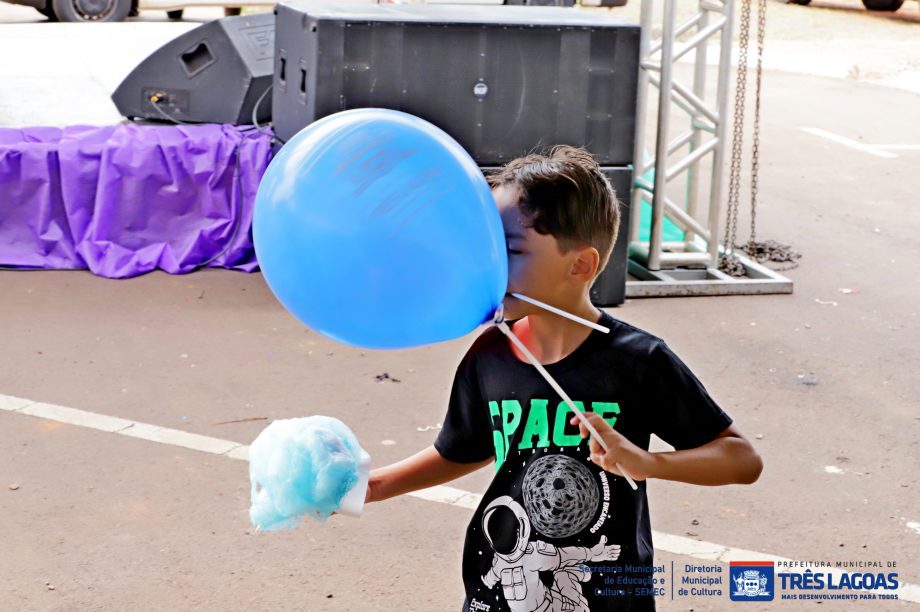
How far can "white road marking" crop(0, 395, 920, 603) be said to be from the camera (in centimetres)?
425

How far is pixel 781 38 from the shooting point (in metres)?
20.7

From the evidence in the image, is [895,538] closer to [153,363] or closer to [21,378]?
[153,363]

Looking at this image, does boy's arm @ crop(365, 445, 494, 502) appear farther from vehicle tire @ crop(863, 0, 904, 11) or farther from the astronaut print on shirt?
vehicle tire @ crop(863, 0, 904, 11)

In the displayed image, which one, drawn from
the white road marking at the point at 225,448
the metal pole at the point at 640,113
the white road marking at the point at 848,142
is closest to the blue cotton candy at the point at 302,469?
the white road marking at the point at 225,448

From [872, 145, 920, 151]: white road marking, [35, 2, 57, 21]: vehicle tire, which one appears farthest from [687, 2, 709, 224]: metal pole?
[35, 2, 57, 21]: vehicle tire

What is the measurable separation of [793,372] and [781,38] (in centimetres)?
1579

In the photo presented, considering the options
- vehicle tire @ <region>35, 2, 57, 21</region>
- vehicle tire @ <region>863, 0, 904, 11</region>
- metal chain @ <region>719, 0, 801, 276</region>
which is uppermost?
vehicle tire @ <region>863, 0, 904, 11</region>

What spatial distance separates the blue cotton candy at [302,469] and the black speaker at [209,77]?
6.45m

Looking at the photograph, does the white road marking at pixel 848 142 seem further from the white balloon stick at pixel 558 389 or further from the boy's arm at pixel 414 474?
the white balloon stick at pixel 558 389

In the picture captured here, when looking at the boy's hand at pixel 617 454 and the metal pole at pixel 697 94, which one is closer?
the boy's hand at pixel 617 454

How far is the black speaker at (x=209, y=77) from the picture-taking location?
27.5ft

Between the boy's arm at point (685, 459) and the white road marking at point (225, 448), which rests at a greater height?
the boy's arm at point (685, 459)

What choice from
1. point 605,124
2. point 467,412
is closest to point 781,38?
point 605,124

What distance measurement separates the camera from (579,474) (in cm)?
220
